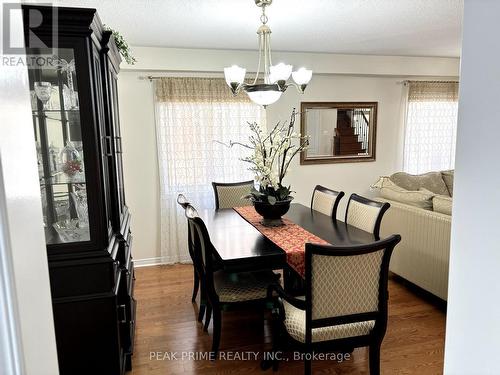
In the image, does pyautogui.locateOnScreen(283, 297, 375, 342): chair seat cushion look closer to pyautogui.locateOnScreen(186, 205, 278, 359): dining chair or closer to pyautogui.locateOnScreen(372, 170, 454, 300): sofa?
pyautogui.locateOnScreen(186, 205, 278, 359): dining chair

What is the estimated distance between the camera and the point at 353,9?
2.78 meters

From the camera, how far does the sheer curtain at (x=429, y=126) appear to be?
16.4 feet

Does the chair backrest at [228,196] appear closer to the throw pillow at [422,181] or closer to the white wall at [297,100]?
the white wall at [297,100]

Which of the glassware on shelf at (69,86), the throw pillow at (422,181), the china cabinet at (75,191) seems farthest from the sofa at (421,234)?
the glassware on shelf at (69,86)

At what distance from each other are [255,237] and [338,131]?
275 cm

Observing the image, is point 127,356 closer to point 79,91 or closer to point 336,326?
point 336,326

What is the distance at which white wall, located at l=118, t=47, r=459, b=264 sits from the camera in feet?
13.4

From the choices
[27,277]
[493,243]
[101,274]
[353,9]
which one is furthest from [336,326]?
[353,9]

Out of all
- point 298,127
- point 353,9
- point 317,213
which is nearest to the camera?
point 353,9

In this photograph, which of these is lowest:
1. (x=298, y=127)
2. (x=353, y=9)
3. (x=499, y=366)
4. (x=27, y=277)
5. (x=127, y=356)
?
(x=127, y=356)

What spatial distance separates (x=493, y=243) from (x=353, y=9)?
8.56 feet

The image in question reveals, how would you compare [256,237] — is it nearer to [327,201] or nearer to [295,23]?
[327,201]

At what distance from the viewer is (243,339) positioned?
2756 millimetres

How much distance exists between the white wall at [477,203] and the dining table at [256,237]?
1.54 m
